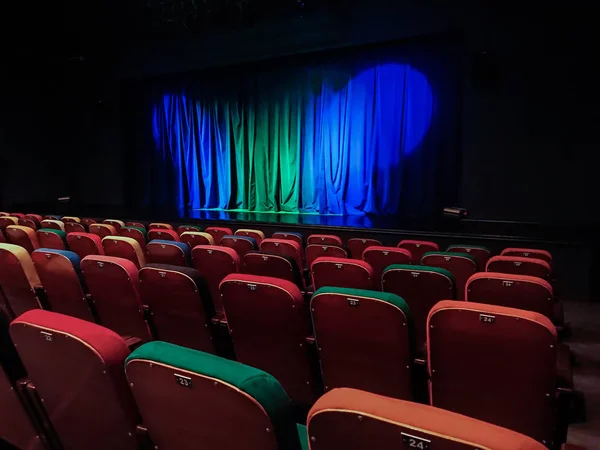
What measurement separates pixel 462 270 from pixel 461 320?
1.53 m

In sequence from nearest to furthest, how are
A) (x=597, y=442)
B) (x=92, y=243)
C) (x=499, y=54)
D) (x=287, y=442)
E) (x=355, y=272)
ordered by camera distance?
(x=287, y=442) → (x=597, y=442) → (x=355, y=272) → (x=92, y=243) → (x=499, y=54)

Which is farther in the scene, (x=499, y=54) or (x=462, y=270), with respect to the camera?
(x=499, y=54)

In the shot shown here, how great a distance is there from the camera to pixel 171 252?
3258mm

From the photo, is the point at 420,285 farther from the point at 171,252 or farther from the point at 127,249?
the point at 127,249

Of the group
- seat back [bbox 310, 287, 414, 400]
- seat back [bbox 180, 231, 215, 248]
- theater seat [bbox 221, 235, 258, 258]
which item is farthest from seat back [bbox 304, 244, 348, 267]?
seat back [bbox 310, 287, 414, 400]

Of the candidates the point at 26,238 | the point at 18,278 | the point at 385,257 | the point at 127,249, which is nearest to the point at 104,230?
the point at 26,238

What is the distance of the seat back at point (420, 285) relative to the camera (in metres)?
2.38

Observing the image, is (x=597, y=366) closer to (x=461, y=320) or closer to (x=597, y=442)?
(x=597, y=442)

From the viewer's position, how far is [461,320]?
1.61m

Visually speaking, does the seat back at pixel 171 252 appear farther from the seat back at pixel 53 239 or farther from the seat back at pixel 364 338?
the seat back at pixel 364 338

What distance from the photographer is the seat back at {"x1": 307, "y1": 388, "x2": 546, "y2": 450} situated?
2.44 ft

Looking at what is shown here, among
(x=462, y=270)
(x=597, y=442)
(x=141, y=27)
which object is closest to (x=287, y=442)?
(x=597, y=442)

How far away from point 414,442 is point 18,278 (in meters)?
3.05

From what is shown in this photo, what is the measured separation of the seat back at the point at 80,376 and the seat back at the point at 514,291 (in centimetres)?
171
